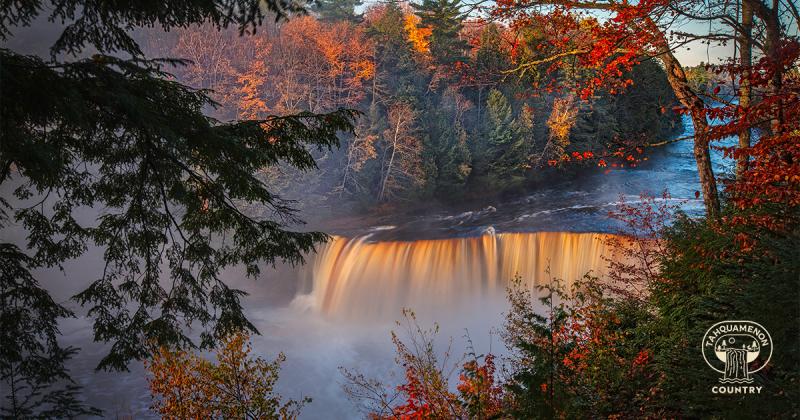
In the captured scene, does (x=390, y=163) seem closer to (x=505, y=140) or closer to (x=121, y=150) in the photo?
(x=505, y=140)

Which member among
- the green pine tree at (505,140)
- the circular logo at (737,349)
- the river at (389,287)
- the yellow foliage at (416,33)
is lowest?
the river at (389,287)

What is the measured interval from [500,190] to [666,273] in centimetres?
1708

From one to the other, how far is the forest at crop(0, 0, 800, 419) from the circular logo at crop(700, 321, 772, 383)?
1.0 inches

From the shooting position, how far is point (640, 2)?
5969 mm

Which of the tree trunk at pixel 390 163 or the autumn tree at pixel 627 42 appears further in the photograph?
the tree trunk at pixel 390 163

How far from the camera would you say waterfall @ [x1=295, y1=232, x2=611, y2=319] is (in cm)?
1497

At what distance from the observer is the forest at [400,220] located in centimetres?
459

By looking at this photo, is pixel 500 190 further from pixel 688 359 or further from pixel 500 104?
pixel 688 359

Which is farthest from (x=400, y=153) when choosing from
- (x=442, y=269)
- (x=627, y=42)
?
(x=627, y=42)

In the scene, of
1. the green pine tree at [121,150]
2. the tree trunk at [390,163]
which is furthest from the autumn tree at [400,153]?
the green pine tree at [121,150]

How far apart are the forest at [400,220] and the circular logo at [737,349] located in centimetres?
2

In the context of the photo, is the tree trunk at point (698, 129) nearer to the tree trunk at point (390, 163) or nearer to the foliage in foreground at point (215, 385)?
the foliage in foreground at point (215, 385)

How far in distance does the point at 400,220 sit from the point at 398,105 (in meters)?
5.59

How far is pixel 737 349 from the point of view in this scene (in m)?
4.42
